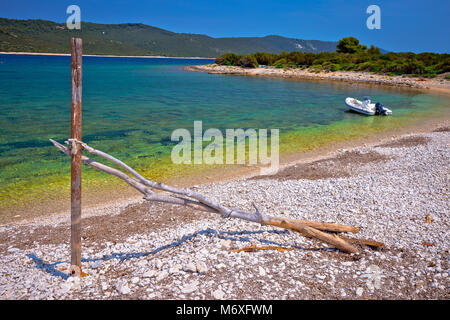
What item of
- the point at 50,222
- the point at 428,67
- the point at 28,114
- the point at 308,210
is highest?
the point at 428,67

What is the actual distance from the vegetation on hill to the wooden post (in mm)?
71612

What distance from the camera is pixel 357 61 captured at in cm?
8362

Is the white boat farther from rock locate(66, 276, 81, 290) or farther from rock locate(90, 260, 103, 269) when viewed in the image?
rock locate(66, 276, 81, 290)

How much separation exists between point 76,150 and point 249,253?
3702 mm

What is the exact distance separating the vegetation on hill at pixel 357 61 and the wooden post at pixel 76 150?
235 feet

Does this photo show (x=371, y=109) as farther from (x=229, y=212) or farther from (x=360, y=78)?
(x=360, y=78)

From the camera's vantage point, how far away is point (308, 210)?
26.6 feet

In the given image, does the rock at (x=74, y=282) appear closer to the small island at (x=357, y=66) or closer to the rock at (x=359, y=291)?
the rock at (x=359, y=291)

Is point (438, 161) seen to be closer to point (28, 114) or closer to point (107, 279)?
point (107, 279)

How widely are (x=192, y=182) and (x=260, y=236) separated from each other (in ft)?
20.4

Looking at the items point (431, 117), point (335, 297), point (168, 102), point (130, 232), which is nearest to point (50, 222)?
point (130, 232)

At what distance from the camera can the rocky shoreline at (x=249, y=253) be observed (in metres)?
4.98

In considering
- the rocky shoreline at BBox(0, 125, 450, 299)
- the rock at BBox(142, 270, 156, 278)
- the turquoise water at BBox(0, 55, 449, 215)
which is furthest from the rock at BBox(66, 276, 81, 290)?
the turquoise water at BBox(0, 55, 449, 215)

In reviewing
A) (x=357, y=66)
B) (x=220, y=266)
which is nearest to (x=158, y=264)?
(x=220, y=266)
